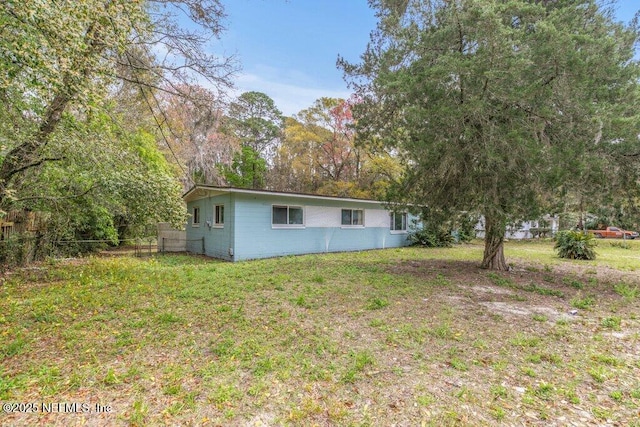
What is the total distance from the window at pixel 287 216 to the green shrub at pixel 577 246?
10.3 m

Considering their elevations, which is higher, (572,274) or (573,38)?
(573,38)

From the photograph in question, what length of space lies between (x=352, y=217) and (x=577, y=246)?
8560mm

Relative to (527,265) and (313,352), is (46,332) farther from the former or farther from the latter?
(527,265)

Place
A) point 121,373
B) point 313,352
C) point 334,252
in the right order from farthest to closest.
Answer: point 334,252, point 313,352, point 121,373

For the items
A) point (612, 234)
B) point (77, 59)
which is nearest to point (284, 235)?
point (77, 59)

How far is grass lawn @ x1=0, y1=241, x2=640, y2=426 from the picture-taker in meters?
2.42

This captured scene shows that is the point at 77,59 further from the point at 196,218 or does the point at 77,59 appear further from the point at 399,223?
the point at 399,223

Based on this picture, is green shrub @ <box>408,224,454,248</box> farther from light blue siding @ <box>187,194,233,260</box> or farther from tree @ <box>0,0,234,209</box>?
tree @ <box>0,0,234,209</box>

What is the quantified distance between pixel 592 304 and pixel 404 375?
4.71m

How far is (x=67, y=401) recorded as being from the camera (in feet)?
8.20

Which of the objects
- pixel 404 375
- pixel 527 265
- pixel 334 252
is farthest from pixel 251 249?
pixel 527 265

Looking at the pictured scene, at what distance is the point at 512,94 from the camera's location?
205 inches

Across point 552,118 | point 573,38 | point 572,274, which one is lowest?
point 572,274

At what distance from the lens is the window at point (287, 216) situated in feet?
36.3
